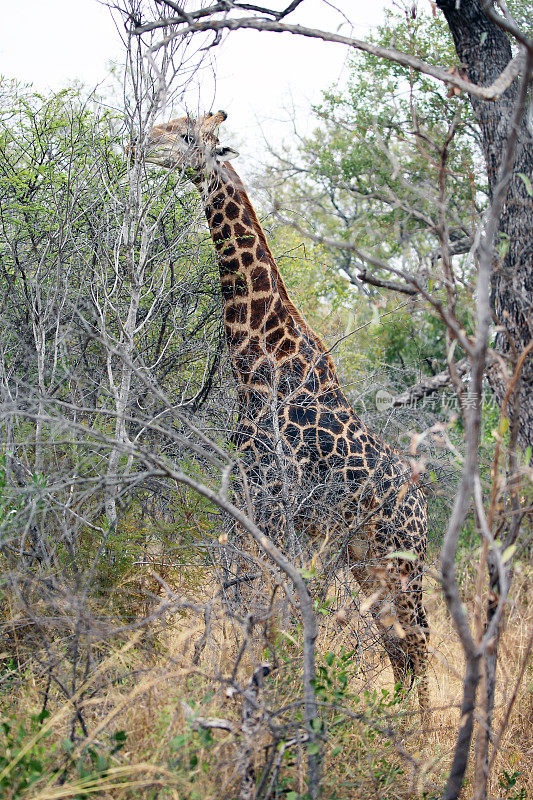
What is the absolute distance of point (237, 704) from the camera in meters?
2.96

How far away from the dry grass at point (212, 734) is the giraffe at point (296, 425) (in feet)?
1.75

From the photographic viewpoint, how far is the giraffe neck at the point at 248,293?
4930 millimetres

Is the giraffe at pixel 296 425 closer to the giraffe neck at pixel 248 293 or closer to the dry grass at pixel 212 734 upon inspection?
the giraffe neck at pixel 248 293

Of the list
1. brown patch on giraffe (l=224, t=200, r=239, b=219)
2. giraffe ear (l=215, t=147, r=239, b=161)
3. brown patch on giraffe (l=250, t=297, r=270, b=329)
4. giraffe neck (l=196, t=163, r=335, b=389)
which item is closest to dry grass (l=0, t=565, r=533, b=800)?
giraffe neck (l=196, t=163, r=335, b=389)

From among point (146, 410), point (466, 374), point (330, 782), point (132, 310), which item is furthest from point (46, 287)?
point (330, 782)

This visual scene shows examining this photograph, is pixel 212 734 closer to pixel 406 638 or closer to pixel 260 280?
pixel 406 638

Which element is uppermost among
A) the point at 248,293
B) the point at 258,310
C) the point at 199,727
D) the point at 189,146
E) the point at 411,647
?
the point at 189,146

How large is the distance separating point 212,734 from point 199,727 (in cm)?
30

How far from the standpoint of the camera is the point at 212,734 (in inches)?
108

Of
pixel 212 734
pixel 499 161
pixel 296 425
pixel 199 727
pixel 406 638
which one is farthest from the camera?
pixel 499 161

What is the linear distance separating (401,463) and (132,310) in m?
2.05

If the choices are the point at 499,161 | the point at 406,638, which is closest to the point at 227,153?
the point at 499,161

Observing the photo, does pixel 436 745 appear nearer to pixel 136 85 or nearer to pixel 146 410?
pixel 146 410

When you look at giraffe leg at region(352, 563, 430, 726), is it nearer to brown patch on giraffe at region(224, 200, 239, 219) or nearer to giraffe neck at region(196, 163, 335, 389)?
giraffe neck at region(196, 163, 335, 389)
